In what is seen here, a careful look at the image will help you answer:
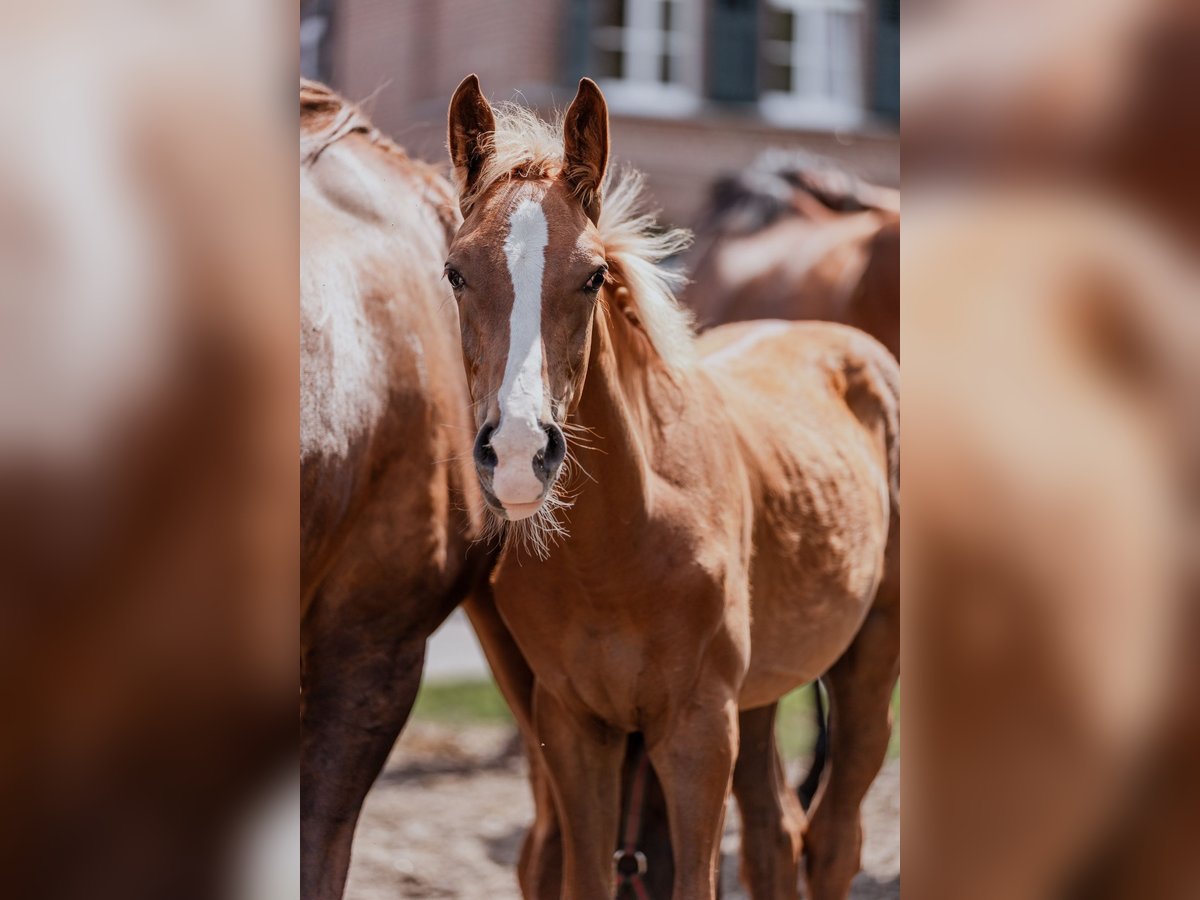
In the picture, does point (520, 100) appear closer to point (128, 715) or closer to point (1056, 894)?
point (128, 715)

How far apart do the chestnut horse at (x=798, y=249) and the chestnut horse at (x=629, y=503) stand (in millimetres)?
802

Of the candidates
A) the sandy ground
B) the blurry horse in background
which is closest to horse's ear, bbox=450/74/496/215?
the blurry horse in background

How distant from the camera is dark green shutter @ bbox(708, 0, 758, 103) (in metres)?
3.96

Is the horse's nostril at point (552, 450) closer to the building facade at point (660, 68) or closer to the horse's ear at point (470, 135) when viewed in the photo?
the horse's ear at point (470, 135)

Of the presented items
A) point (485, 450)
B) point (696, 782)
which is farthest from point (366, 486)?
point (696, 782)

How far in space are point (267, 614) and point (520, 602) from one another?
806mm

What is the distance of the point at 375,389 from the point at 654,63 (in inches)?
78.6

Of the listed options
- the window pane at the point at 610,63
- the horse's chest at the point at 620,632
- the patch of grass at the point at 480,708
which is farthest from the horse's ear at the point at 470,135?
the patch of grass at the point at 480,708

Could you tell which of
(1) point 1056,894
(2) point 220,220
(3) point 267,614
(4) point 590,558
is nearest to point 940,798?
(1) point 1056,894

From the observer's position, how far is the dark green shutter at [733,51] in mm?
3965

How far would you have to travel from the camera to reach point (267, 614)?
1.65 metres

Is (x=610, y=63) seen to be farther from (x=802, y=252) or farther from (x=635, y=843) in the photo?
(x=635, y=843)

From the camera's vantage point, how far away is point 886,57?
3.03 m

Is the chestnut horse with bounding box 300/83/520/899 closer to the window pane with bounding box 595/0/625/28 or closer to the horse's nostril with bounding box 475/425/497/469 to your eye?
the horse's nostril with bounding box 475/425/497/469
